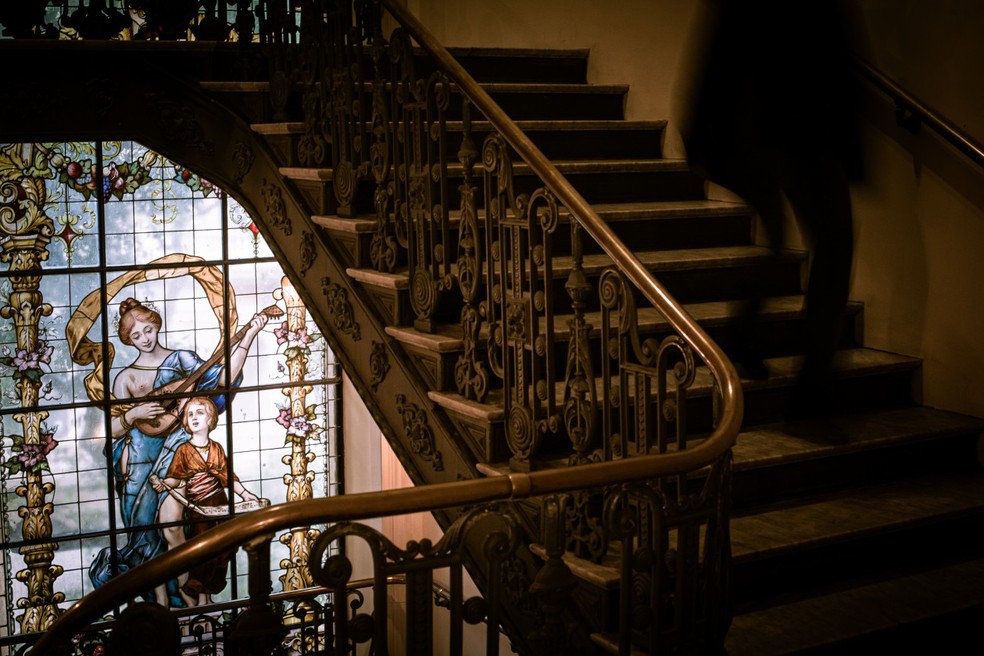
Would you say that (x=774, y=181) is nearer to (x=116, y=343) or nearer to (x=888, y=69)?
(x=888, y=69)

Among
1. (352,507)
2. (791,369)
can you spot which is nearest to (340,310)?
(791,369)

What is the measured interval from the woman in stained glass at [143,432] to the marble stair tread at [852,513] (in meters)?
6.67

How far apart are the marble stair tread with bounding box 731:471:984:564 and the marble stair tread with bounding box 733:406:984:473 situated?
0.17m

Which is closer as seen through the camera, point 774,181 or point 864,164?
point 774,181

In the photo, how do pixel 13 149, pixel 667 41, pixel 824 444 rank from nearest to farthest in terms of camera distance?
pixel 824 444 → pixel 667 41 → pixel 13 149

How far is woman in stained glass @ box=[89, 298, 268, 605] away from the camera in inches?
355

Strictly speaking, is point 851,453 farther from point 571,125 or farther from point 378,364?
point 571,125

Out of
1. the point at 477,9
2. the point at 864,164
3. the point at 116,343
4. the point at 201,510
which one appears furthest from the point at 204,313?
the point at 864,164

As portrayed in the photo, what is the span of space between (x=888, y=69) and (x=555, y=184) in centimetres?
225

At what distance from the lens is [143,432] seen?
29.9ft

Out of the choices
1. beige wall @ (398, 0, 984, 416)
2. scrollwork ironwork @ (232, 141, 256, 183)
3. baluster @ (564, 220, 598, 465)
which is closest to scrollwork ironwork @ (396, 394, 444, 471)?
baluster @ (564, 220, 598, 465)

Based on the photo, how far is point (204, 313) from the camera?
9.30m

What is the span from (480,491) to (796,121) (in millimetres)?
2219

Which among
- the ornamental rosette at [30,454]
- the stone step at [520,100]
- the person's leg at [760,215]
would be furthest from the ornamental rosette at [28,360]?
the person's leg at [760,215]
